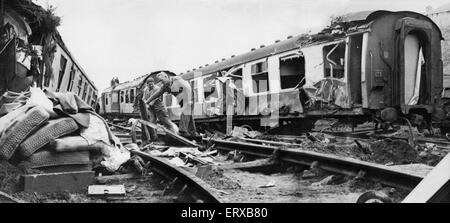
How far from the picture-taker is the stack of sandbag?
2.63 m

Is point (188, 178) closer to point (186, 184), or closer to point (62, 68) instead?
point (186, 184)

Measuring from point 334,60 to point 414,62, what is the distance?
1.07m

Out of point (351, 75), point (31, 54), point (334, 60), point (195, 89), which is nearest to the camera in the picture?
point (31, 54)

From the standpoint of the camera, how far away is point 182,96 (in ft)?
22.1

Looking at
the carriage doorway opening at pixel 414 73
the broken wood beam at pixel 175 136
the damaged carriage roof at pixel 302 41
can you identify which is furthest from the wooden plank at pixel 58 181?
the carriage doorway opening at pixel 414 73

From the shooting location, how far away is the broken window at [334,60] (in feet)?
16.9

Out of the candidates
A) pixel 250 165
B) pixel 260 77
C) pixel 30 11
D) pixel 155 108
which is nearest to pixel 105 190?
pixel 250 165

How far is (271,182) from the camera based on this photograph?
3.11 metres

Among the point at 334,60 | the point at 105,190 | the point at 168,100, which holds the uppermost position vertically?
the point at 334,60

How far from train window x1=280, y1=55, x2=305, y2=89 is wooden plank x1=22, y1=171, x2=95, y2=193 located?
11.7 ft

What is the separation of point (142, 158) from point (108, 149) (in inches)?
24.9

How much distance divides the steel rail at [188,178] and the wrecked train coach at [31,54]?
2.85ft

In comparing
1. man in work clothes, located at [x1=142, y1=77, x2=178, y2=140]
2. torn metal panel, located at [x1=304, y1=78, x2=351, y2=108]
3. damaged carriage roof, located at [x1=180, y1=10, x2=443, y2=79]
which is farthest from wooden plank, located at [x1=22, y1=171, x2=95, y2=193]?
torn metal panel, located at [x1=304, y1=78, x2=351, y2=108]
